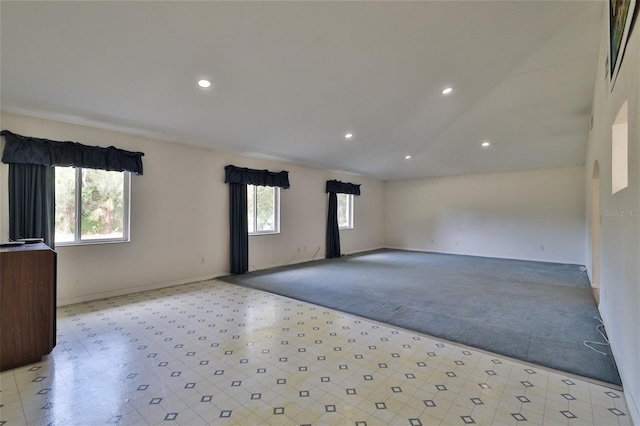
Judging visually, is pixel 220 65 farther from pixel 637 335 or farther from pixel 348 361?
pixel 637 335

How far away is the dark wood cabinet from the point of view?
7.70ft

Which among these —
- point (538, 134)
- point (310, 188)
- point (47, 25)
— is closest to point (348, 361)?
point (47, 25)

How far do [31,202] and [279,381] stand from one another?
12.5ft

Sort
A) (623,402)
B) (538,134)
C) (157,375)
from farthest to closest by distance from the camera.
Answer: (538,134) → (157,375) → (623,402)

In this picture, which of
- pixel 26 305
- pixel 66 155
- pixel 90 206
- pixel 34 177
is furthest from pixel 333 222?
pixel 26 305

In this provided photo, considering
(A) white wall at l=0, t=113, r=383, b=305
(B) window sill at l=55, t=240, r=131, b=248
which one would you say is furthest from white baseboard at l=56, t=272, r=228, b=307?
(B) window sill at l=55, t=240, r=131, b=248

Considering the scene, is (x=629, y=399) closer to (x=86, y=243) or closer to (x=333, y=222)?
(x=86, y=243)

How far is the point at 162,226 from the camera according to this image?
16.2ft

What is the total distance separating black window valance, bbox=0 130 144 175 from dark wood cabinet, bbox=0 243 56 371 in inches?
67.0

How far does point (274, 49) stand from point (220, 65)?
0.66 meters

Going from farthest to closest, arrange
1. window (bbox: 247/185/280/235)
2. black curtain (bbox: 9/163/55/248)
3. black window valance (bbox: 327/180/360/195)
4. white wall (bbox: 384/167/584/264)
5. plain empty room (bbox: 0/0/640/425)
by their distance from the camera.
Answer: black window valance (bbox: 327/180/360/195) → white wall (bbox: 384/167/584/264) → window (bbox: 247/185/280/235) → black curtain (bbox: 9/163/55/248) → plain empty room (bbox: 0/0/640/425)

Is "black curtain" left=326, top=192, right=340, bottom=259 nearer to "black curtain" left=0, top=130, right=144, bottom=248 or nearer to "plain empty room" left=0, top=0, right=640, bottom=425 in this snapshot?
"plain empty room" left=0, top=0, right=640, bottom=425

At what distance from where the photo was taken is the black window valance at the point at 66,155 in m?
3.52

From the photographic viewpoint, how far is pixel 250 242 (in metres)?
6.37
